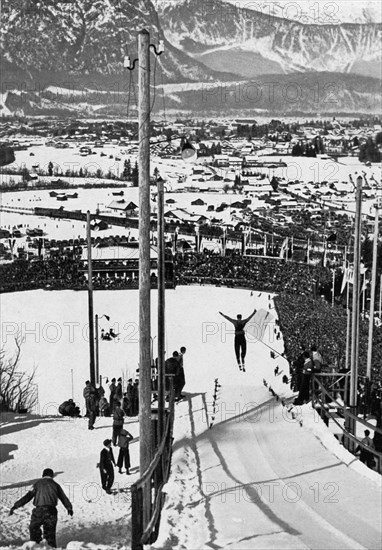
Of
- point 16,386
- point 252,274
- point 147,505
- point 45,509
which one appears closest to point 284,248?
point 252,274

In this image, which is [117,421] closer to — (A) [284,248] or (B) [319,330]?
(B) [319,330]

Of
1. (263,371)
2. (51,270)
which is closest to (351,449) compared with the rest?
(263,371)

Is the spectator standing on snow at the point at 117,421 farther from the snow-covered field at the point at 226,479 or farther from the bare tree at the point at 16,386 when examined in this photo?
the bare tree at the point at 16,386

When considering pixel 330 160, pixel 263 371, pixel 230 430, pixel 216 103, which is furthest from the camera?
pixel 216 103

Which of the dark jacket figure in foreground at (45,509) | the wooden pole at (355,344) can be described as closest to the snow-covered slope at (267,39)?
the wooden pole at (355,344)

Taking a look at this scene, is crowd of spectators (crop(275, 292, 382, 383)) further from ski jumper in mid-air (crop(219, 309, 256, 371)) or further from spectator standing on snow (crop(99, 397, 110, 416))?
spectator standing on snow (crop(99, 397, 110, 416))

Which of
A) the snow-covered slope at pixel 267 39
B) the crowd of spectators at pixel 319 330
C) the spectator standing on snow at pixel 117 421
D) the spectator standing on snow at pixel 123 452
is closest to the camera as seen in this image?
the spectator standing on snow at pixel 123 452

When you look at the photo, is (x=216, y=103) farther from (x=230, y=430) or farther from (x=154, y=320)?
(x=230, y=430)
